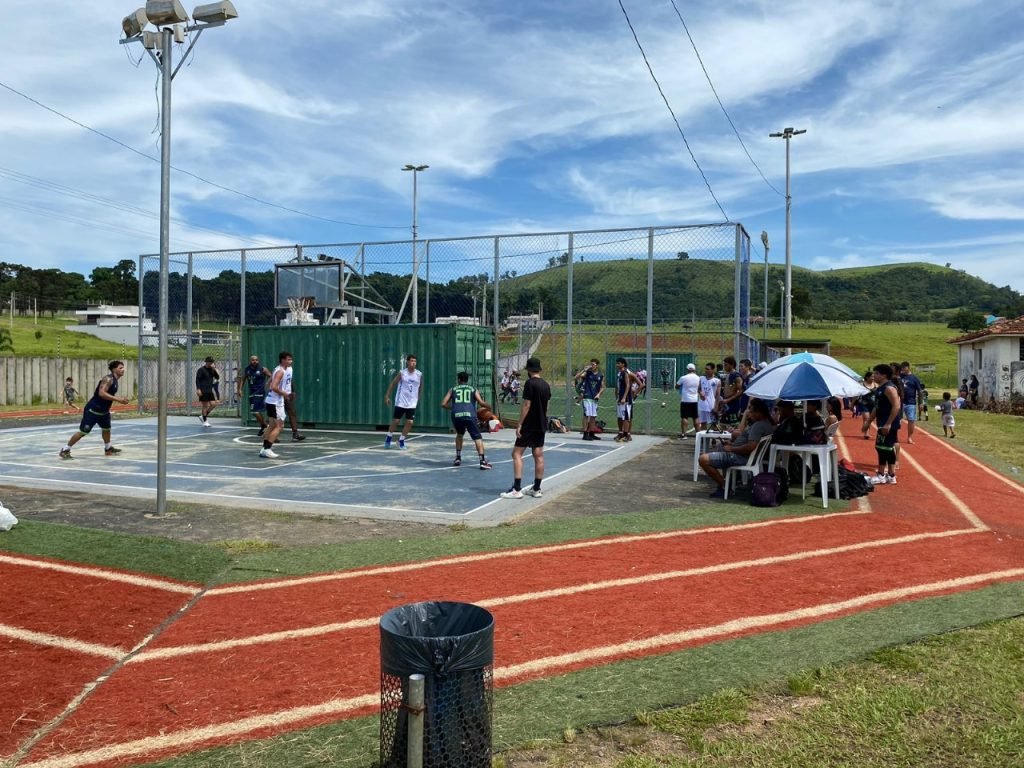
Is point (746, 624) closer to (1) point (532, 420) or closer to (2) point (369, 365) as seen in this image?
(1) point (532, 420)

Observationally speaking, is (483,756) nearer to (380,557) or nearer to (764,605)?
(764,605)

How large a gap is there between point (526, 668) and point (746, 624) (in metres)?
1.72

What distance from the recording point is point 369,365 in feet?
63.8

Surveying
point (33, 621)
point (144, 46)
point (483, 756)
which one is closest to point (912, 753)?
point (483, 756)

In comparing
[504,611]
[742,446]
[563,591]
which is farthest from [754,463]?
[504,611]

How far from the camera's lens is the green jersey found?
12773 millimetres

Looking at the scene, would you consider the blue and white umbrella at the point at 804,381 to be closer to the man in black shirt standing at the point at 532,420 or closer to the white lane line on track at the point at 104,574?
the man in black shirt standing at the point at 532,420

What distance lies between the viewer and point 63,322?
74.8 m

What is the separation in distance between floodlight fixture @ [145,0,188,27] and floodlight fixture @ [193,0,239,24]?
152 mm

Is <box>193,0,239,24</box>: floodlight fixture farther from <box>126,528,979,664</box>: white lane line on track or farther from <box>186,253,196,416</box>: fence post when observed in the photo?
<box>186,253,196,416</box>: fence post

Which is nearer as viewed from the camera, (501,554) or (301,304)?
(501,554)

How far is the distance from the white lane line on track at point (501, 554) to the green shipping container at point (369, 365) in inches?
424

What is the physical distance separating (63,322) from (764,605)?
82279 mm

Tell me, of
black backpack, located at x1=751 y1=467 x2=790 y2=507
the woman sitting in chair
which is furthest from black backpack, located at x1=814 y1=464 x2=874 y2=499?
the woman sitting in chair
